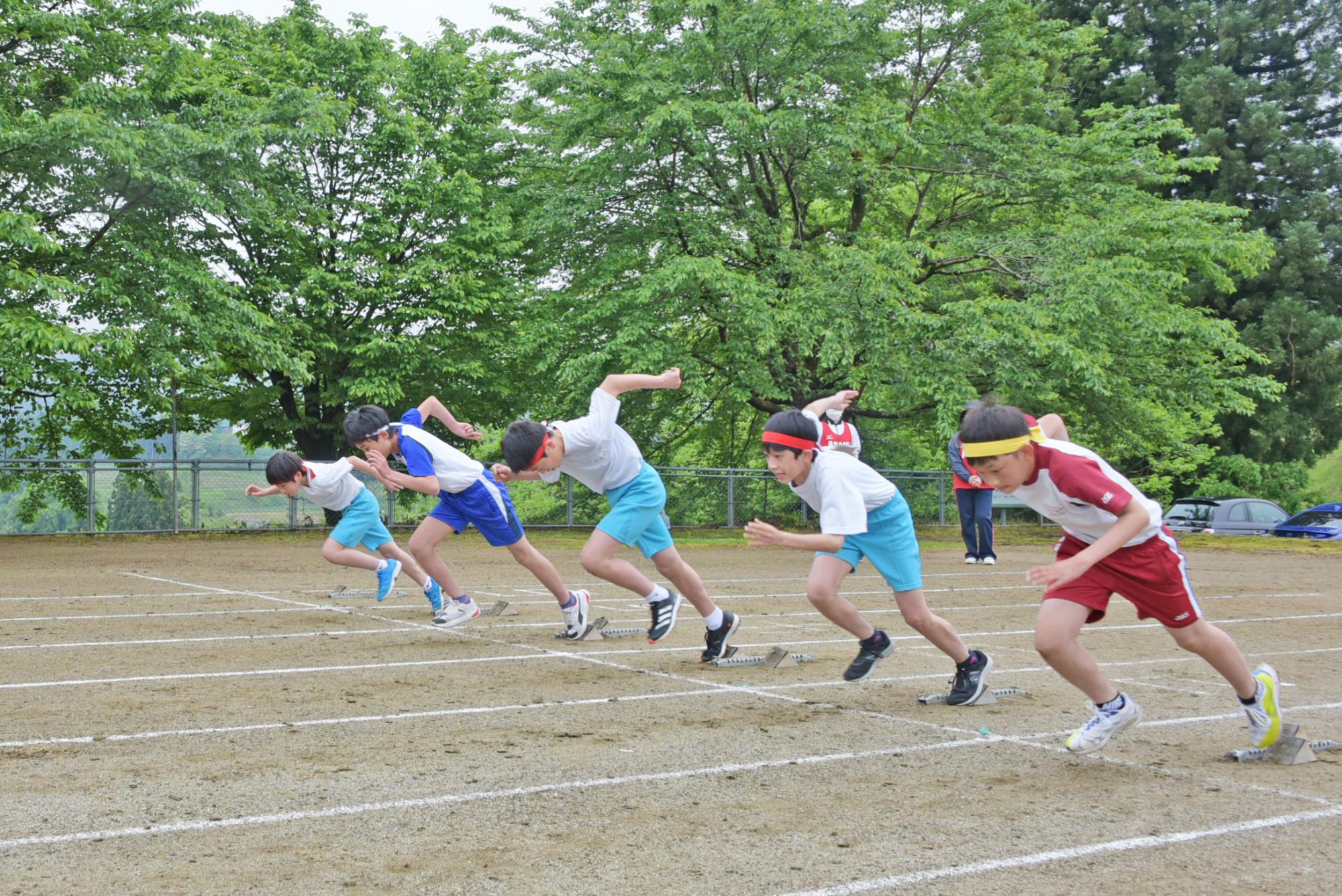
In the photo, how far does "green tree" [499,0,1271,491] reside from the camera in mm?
22719

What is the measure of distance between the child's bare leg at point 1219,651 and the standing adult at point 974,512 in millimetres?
9535

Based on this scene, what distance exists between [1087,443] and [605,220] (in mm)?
11851

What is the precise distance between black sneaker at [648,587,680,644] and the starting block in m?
3.79

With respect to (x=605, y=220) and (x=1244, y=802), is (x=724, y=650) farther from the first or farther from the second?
(x=605, y=220)

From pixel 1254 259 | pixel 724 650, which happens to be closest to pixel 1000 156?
pixel 1254 259

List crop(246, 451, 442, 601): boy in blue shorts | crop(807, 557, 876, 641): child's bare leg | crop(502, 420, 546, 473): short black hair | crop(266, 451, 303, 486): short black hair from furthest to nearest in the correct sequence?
crop(246, 451, 442, 601): boy in blue shorts < crop(266, 451, 303, 486): short black hair < crop(502, 420, 546, 473): short black hair < crop(807, 557, 876, 641): child's bare leg

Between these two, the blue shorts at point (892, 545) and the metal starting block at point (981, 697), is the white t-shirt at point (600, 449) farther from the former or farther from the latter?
the metal starting block at point (981, 697)

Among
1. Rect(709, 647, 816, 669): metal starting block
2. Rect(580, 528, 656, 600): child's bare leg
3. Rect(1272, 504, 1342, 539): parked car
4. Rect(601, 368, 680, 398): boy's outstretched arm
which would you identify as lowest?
Rect(1272, 504, 1342, 539): parked car

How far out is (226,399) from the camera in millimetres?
28125

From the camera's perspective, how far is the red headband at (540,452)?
302 inches

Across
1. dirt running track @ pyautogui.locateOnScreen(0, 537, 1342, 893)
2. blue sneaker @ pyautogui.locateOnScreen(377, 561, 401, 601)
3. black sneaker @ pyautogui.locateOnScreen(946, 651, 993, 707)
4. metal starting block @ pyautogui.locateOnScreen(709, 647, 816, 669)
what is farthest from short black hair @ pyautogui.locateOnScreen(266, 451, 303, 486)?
black sneaker @ pyautogui.locateOnScreen(946, 651, 993, 707)

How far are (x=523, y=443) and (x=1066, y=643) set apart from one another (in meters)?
3.53

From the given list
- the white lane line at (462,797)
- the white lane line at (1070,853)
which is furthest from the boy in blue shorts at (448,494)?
the white lane line at (1070,853)

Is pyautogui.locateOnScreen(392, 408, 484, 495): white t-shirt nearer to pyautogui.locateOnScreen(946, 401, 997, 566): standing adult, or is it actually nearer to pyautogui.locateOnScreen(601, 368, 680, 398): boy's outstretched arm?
pyautogui.locateOnScreen(601, 368, 680, 398): boy's outstretched arm
